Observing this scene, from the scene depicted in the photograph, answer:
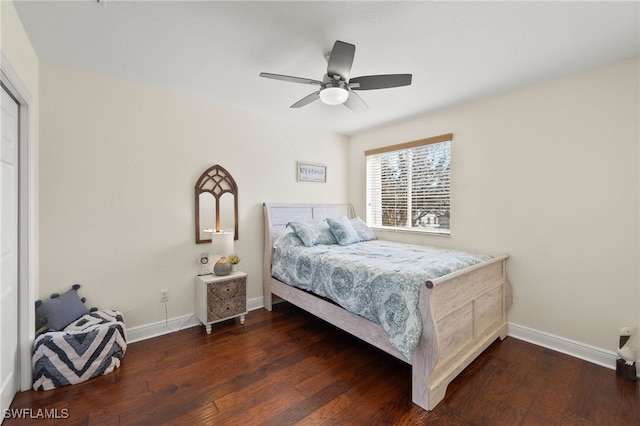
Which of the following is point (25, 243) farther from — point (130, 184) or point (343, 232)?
point (343, 232)

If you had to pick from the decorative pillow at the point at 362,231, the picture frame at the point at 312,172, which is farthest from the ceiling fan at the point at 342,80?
the decorative pillow at the point at 362,231

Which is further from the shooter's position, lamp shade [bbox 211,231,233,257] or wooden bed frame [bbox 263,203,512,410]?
lamp shade [bbox 211,231,233,257]

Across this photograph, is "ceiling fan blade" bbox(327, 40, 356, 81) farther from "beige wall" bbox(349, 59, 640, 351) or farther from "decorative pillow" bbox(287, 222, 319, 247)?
"beige wall" bbox(349, 59, 640, 351)

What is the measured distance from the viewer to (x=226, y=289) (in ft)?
9.30

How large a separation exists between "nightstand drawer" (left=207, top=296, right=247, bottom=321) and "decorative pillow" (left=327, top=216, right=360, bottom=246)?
1.26 meters

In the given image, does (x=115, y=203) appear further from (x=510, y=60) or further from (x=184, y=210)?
(x=510, y=60)

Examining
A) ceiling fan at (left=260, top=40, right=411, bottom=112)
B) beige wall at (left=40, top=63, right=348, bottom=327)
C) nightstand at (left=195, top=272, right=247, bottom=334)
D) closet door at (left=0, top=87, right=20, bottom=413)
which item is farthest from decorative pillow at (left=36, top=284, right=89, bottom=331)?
ceiling fan at (left=260, top=40, right=411, bottom=112)

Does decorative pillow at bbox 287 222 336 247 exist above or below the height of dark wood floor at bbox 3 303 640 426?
above

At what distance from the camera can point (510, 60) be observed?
2.18 meters

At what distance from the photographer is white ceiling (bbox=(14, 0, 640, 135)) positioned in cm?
164

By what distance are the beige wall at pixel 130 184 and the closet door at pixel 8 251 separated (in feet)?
1.49

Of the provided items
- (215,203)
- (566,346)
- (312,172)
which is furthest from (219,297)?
(566,346)

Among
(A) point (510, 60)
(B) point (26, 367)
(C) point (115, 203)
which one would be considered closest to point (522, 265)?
(A) point (510, 60)

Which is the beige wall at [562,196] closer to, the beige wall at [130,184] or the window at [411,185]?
the window at [411,185]
